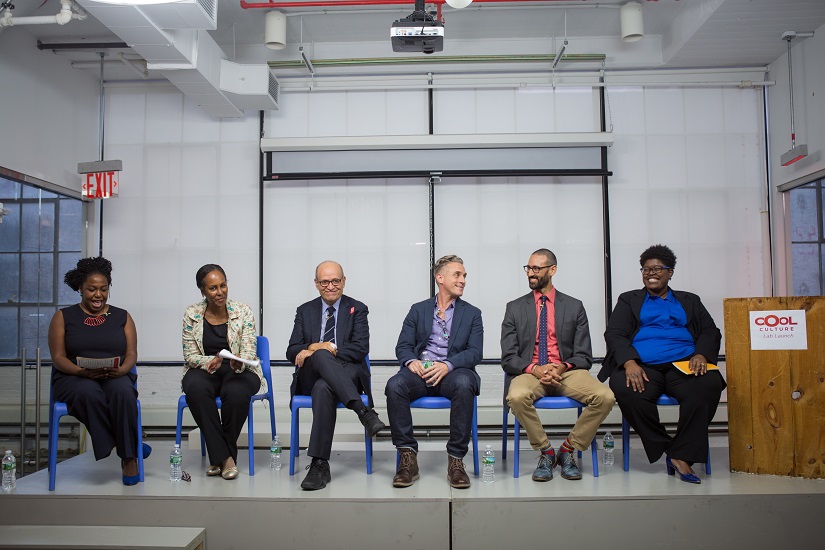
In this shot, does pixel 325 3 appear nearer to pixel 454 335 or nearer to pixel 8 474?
pixel 454 335

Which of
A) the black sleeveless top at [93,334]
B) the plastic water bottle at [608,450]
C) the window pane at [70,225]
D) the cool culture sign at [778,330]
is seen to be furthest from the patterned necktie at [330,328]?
the window pane at [70,225]

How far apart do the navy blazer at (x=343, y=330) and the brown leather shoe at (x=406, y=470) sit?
0.46 metres

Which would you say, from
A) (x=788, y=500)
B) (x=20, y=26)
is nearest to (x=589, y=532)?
(x=788, y=500)

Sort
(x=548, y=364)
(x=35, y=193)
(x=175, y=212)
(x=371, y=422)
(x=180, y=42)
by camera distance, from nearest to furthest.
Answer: (x=371, y=422) < (x=548, y=364) < (x=180, y=42) < (x=35, y=193) < (x=175, y=212)

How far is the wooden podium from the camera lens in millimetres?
3289

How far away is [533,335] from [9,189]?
3864 mm

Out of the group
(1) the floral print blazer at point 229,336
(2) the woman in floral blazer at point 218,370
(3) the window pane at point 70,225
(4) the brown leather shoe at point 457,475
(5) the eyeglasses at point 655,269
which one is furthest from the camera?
(3) the window pane at point 70,225

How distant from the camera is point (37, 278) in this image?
15.7 feet

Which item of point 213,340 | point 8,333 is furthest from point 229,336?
point 8,333

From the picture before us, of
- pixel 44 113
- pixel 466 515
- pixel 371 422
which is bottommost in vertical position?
pixel 466 515

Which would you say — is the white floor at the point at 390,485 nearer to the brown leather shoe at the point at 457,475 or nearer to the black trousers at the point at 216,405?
the brown leather shoe at the point at 457,475

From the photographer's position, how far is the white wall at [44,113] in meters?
4.52

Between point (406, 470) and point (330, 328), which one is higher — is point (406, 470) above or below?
below

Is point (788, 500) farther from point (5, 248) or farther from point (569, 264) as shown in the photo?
point (5, 248)
